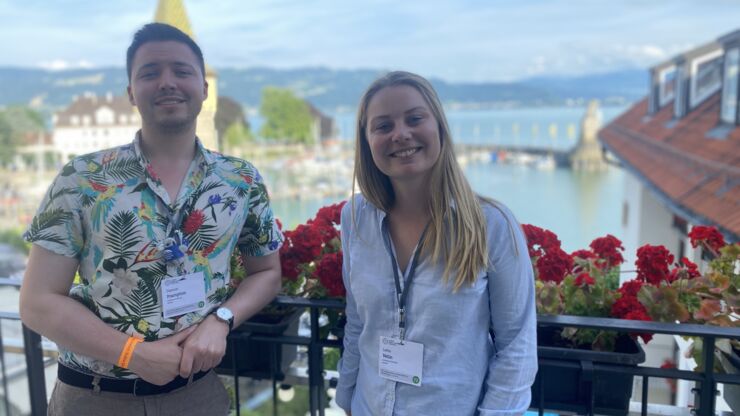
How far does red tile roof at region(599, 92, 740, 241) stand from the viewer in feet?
23.8

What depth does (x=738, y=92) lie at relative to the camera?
29.8 ft

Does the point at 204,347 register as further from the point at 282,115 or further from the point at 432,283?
the point at 282,115

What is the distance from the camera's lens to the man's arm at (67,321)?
1.47m

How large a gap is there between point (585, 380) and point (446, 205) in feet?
2.81

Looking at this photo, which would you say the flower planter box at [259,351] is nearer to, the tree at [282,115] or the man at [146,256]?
the man at [146,256]

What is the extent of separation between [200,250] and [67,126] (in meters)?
90.6

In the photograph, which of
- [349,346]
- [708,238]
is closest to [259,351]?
[349,346]

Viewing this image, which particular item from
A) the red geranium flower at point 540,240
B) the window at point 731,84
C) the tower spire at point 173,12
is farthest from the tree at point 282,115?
the red geranium flower at point 540,240

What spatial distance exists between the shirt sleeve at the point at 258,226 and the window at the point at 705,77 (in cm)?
1361

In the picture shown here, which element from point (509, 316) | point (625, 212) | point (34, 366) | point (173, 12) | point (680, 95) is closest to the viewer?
point (509, 316)

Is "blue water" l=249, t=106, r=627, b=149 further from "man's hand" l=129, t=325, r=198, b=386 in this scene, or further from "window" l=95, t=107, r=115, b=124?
"man's hand" l=129, t=325, r=198, b=386

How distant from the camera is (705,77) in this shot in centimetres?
1304

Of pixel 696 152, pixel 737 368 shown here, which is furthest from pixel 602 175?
pixel 737 368

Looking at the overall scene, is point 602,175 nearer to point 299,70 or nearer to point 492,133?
point 492,133
